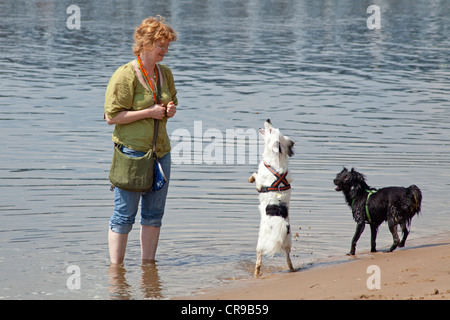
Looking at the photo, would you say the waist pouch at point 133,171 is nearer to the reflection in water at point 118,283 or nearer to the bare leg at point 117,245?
the bare leg at point 117,245

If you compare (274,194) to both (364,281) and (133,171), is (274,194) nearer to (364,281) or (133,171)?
(364,281)

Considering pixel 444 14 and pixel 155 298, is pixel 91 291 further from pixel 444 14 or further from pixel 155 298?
pixel 444 14

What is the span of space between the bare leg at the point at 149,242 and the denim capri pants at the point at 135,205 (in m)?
0.09

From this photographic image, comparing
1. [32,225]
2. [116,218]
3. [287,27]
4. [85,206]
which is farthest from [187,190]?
[287,27]

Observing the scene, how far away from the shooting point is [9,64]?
2058cm

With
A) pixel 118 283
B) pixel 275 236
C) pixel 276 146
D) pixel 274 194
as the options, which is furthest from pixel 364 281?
pixel 118 283

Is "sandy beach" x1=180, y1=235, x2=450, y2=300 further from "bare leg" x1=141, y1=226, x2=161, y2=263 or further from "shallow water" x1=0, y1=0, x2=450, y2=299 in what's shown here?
"bare leg" x1=141, y1=226, x2=161, y2=263

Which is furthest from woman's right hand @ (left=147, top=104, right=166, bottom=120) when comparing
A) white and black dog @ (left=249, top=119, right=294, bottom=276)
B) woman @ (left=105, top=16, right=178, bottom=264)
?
white and black dog @ (left=249, top=119, right=294, bottom=276)

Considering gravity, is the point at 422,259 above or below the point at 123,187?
below

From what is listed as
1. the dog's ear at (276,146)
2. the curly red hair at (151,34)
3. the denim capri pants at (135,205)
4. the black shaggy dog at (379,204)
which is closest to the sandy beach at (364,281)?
the black shaggy dog at (379,204)

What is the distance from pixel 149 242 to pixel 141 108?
4.69ft

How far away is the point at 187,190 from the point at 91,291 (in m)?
3.57

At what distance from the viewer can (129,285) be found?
22.0 feet

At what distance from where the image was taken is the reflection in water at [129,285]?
6.45m
